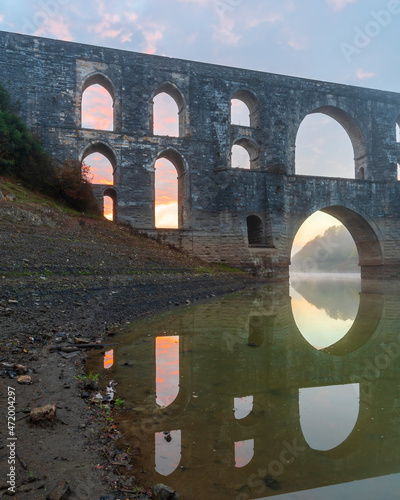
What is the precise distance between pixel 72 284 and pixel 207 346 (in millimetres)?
4511

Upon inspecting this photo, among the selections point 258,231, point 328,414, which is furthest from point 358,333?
point 258,231

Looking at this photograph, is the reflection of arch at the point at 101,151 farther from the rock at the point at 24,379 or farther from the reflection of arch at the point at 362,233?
the rock at the point at 24,379

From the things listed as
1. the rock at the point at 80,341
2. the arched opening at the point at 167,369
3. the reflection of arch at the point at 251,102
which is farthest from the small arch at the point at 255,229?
the rock at the point at 80,341

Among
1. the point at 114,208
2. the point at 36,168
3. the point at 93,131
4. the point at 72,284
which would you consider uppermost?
the point at 93,131

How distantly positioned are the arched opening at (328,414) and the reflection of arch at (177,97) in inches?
842

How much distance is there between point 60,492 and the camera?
6.93ft

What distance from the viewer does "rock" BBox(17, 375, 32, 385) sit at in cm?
375

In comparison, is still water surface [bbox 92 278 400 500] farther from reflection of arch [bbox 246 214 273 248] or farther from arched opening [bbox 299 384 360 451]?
reflection of arch [bbox 246 214 273 248]

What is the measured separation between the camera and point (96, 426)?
305 centimetres

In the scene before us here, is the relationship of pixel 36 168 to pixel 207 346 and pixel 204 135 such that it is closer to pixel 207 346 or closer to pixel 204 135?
pixel 204 135

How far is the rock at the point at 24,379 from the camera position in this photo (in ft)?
12.3

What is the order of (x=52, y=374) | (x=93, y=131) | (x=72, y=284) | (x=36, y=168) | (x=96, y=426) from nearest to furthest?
(x=96, y=426), (x=52, y=374), (x=72, y=284), (x=36, y=168), (x=93, y=131)

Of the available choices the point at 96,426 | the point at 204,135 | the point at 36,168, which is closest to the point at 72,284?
the point at 96,426

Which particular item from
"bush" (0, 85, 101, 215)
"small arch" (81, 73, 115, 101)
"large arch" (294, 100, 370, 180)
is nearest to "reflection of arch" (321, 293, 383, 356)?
"bush" (0, 85, 101, 215)
